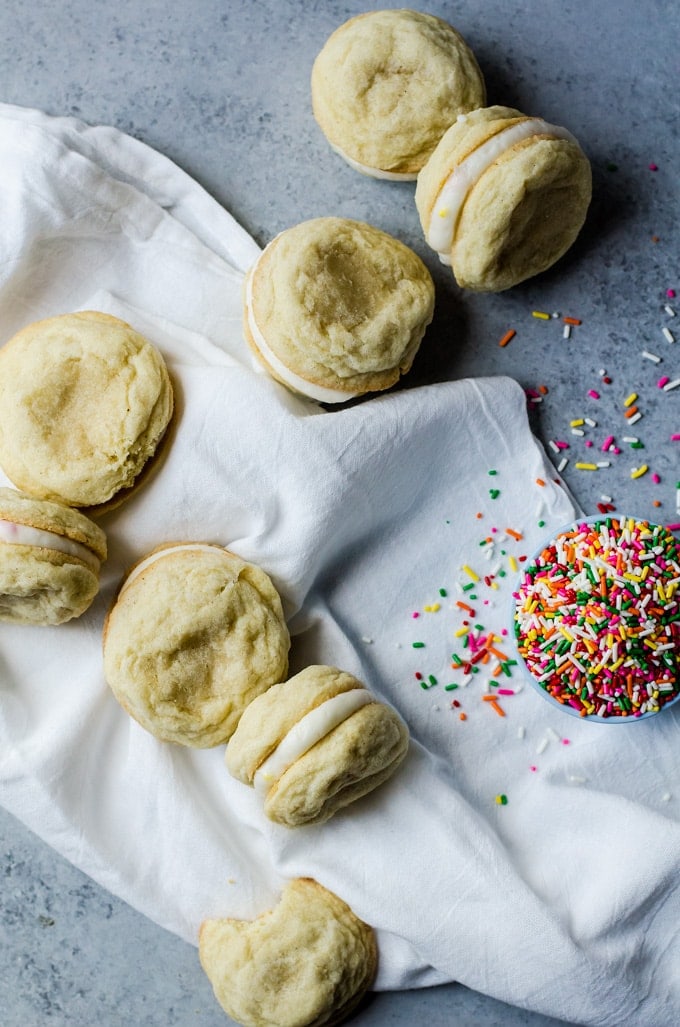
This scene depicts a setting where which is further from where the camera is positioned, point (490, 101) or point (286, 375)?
point (490, 101)

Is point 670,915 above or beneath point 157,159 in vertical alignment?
beneath

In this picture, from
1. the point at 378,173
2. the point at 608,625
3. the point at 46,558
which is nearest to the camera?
the point at 46,558

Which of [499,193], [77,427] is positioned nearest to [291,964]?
[77,427]

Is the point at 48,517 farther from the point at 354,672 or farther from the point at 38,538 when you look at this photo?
the point at 354,672

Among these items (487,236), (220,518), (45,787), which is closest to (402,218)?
(487,236)


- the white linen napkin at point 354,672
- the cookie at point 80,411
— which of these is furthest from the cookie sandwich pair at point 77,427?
the white linen napkin at point 354,672

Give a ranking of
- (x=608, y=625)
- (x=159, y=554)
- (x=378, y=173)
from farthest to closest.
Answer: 1. (x=378, y=173)
2. (x=159, y=554)
3. (x=608, y=625)

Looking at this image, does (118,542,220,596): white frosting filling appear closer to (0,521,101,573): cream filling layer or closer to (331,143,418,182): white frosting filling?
(0,521,101,573): cream filling layer

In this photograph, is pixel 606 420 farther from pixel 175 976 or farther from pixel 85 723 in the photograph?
pixel 175 976
